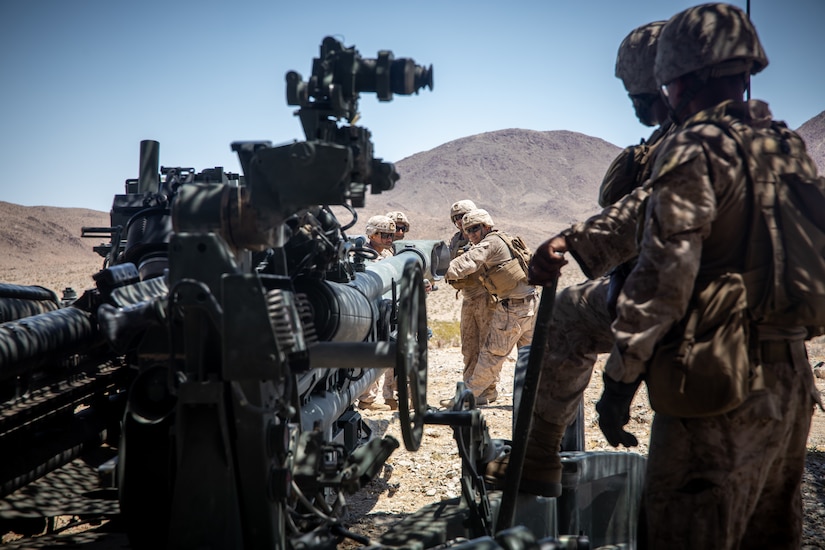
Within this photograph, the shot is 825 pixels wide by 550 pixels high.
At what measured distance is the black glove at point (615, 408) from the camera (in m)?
3.51

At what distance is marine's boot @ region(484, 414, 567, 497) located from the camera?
3.85 meters

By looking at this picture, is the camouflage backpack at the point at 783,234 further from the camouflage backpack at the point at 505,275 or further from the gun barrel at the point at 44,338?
the camouflage backpack at the point at 505,275

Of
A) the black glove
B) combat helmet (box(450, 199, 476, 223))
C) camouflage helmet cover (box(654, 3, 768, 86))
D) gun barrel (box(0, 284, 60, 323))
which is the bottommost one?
the black glove

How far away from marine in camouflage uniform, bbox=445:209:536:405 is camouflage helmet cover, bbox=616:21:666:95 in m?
5.32

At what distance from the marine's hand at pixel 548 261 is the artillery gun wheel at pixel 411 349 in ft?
1.75

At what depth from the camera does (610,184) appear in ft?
12.0

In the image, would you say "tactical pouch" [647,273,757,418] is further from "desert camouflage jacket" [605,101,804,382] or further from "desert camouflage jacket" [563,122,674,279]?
"desert camouflage jacket" [563,122,674,279]

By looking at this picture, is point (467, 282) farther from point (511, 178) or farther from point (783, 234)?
point (511, 178)

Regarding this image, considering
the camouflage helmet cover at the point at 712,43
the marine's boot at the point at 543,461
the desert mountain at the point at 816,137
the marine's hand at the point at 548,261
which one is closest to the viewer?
the camouflage helmet cover at the point at 712,43

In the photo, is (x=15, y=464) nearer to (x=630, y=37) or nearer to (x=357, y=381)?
(x=357, y=381)

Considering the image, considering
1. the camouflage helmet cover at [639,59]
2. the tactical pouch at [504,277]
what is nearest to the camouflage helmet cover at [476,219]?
the tactical pouch at [504,277]

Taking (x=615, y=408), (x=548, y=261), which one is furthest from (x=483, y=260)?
(x=548, y=261)

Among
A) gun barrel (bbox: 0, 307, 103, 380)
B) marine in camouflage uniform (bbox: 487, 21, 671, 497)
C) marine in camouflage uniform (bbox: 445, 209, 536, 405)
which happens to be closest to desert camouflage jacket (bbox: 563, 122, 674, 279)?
marine in camouflage uniform (bbox: 487, 21, 671, 497)

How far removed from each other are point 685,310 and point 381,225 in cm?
Answer: 654
